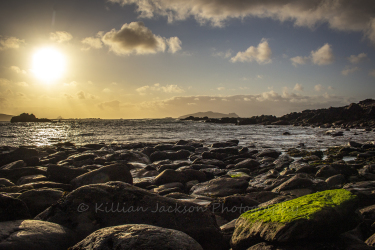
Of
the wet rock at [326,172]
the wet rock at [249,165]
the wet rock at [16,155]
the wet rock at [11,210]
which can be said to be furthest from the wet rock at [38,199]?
the wet rock at [16,155]

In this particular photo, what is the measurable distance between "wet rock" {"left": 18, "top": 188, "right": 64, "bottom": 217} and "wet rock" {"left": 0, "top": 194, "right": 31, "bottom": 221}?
128 centimetres

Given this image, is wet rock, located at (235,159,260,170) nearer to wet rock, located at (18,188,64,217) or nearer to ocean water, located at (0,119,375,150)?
ocean water, located at (0,119,375,150)

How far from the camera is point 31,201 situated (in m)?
4.73

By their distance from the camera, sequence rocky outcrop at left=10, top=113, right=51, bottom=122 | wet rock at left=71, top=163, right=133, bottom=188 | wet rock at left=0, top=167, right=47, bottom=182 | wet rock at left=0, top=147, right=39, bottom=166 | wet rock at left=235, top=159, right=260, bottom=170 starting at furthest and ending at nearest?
1. rocky outcrop at left=10, top=113, right=51, bottom=122
2. wet rock at left=0, top=147, right=39, bottom=166
3. wet rock at left=235, top=159, right=260, bottom=170
4. wet rock at left=0, top=167, right=47, bottom=182
5. wet rock at left=71, top=163, right=133, bottom=188

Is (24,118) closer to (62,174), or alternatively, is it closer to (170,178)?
(62,174)

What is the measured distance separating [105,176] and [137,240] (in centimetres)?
437

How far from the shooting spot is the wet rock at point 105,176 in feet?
21.4

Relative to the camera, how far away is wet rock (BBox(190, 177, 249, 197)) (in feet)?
22.6

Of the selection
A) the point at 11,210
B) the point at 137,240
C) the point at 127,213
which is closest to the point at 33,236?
the point at 11,210

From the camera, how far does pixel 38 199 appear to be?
15.8 ft

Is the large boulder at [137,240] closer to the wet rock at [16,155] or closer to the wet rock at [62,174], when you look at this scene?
the wet rock at [62,174]

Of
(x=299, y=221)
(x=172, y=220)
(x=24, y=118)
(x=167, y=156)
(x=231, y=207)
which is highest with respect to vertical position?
(x=24, y=118)

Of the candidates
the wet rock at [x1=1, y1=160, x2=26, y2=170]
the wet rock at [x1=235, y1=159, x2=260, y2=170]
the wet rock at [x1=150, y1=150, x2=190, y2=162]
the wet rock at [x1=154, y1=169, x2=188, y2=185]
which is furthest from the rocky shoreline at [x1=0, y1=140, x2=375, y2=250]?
the wet rock at [x1=150, y1=150, x2=190, y2=162]

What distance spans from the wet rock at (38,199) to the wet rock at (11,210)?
128 centimetres
